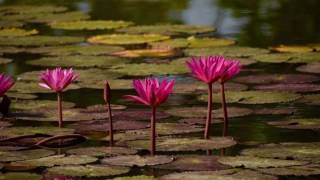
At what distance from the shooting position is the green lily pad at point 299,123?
3375 mm

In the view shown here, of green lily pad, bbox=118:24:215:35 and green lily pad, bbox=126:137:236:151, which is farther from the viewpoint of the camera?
green lily pad, bbox=118:24:215:35

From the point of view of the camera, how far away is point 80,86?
4.22 metres

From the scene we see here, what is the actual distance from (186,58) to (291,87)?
88cm

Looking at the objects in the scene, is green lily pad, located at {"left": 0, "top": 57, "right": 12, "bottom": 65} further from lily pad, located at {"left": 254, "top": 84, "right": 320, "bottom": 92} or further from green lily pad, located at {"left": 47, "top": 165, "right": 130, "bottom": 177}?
green lily pad, located at {"left": 47, "top": 165, "right": 130, "bottom": 177}

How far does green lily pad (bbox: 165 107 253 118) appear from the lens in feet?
11.8

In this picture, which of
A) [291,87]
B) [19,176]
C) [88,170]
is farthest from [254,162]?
[291,87]

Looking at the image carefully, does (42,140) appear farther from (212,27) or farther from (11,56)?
(212,27)

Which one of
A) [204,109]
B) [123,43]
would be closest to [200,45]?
[123,43]

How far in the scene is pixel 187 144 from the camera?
315 cm

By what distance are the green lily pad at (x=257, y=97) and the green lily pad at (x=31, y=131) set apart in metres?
0.70

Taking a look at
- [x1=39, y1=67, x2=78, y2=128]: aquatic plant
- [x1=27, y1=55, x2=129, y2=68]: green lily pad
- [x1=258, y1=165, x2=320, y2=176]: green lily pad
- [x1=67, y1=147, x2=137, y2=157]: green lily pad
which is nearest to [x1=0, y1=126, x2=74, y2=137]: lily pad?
[x1=39, y1=67, x2=78, y2=128]: aquatic plant

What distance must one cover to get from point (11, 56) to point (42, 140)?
1976 mm

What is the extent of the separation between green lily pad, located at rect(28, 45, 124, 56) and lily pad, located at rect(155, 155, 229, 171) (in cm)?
209

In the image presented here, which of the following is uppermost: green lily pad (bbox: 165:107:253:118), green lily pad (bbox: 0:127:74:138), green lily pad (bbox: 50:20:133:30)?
green lily pad (bbox: 50:20:133:30)
